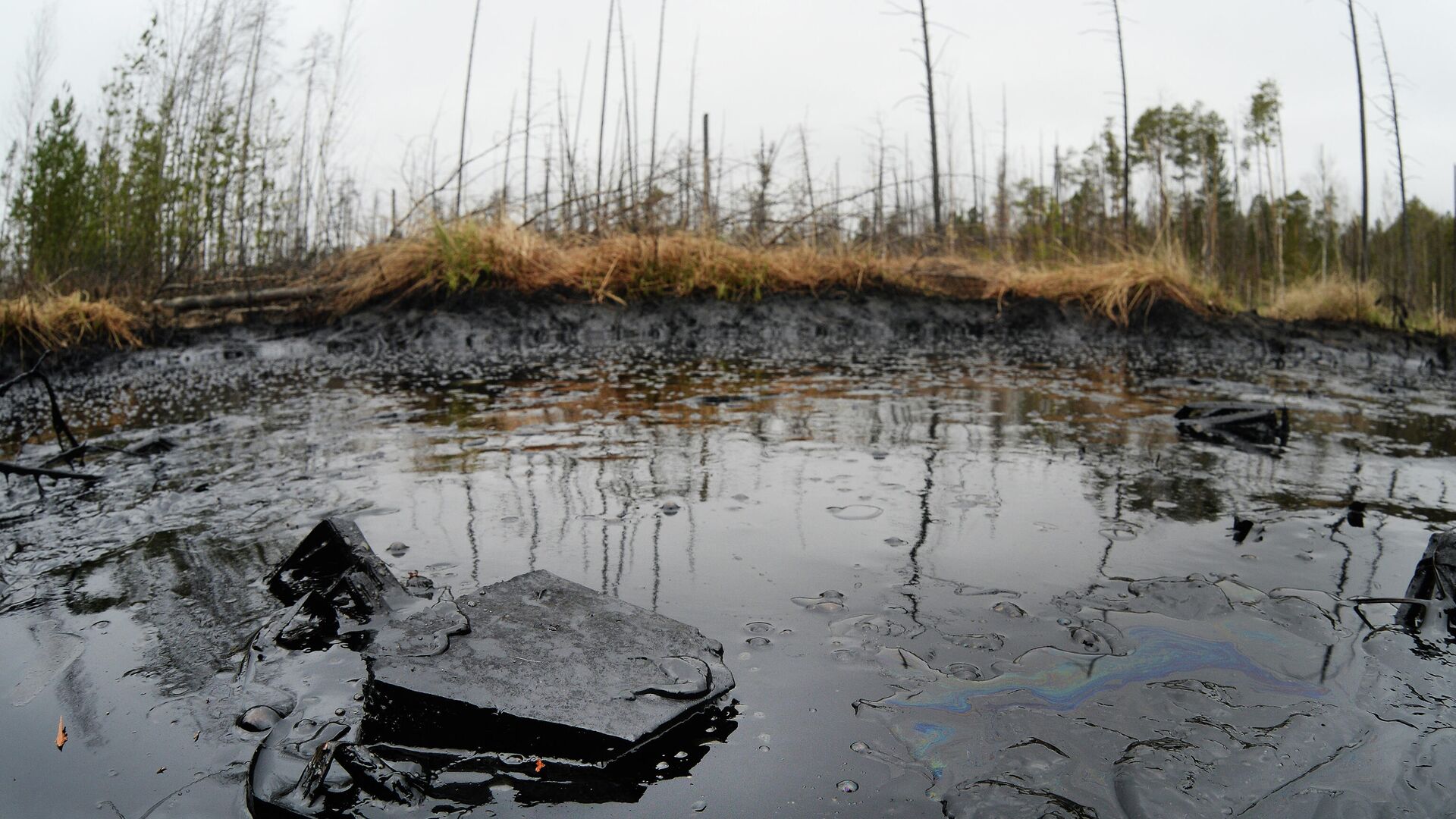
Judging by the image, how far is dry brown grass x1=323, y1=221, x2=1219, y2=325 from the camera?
24.3 ft

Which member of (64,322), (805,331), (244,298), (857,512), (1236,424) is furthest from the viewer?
(805,331)

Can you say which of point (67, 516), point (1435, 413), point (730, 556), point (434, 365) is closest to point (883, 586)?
point (730, 556)

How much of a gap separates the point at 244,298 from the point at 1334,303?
1321cm

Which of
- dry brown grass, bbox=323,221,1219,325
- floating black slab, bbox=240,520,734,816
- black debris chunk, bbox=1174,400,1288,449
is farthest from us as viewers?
dry brown grass, bbox=323,221,1219,325

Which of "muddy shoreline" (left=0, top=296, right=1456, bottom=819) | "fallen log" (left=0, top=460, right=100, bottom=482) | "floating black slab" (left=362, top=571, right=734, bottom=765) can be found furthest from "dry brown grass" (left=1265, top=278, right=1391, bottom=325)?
"fallen log" (left=0, top=460, right=100, bottom=482)

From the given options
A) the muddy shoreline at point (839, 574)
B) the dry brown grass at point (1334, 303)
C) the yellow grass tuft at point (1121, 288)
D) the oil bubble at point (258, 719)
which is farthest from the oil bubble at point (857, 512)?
the dry brown grass at point (1334, 303)

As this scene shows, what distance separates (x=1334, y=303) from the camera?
33.1 ft

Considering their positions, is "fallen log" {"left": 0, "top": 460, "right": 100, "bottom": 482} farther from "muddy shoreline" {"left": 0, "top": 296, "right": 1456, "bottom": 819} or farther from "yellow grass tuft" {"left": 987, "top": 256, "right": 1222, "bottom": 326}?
"yellow grass tuft" {"left": 987, "top": 256, "right": 1222, "bottom": 326}

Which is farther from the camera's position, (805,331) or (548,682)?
(805,331)

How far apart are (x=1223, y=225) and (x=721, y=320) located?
28.1 metres

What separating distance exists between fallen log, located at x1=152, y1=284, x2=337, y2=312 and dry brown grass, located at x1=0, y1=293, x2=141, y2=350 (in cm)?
53

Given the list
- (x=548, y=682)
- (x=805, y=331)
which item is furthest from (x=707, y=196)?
(x=548, y=682)

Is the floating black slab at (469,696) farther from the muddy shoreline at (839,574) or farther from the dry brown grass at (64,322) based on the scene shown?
the dry brown grass at (64,322)

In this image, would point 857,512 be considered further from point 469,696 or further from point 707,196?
point 707,196
